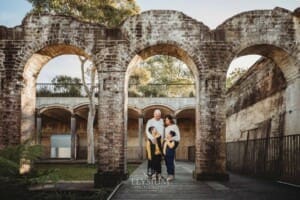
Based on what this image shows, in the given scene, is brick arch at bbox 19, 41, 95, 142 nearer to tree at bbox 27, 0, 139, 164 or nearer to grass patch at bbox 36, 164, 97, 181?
grass patch at bbox 36, 164, 97, 181

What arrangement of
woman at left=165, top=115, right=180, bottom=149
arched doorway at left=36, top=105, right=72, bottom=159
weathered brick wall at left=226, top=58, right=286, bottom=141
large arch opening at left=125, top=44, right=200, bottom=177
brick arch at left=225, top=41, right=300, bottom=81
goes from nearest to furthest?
woman at left=165, top=115, right=180, bottom=149
brick arch at left=225, top=41, right=300, bottom=81
large arch opening at left=125, top=44, right=200, bottom=177
weathered brick wall at left=226, top=58, right=286, bottom=141
arched doorway at left=36, top=105, right=72, bottom=159

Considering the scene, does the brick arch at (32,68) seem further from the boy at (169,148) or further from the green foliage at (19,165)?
the green foliage at (19,165)

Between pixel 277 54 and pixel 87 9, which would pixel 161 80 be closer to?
pixel 87 9

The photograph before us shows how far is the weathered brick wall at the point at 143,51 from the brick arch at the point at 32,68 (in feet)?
0.10

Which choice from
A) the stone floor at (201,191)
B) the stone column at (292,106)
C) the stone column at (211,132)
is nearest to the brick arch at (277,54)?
the stone column at (292,106)

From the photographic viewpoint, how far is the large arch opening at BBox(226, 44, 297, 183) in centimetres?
1066

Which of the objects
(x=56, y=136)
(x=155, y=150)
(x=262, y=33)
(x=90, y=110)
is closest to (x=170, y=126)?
(x=155, y=150)

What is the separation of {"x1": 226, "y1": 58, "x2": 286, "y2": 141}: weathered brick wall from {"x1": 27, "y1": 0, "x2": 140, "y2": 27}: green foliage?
7.82m

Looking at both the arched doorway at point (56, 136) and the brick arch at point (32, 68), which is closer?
the brick arch at point (32, 68)

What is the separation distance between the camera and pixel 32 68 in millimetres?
11062

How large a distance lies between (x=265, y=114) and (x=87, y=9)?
37.8 feet

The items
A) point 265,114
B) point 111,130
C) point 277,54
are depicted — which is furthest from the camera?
point 265,114

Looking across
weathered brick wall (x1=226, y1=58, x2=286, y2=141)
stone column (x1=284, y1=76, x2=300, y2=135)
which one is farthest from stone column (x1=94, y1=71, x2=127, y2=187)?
weathered brick wall (x1=226, y1=58, x2=286, y2=141)

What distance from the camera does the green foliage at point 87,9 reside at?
19.4 m
